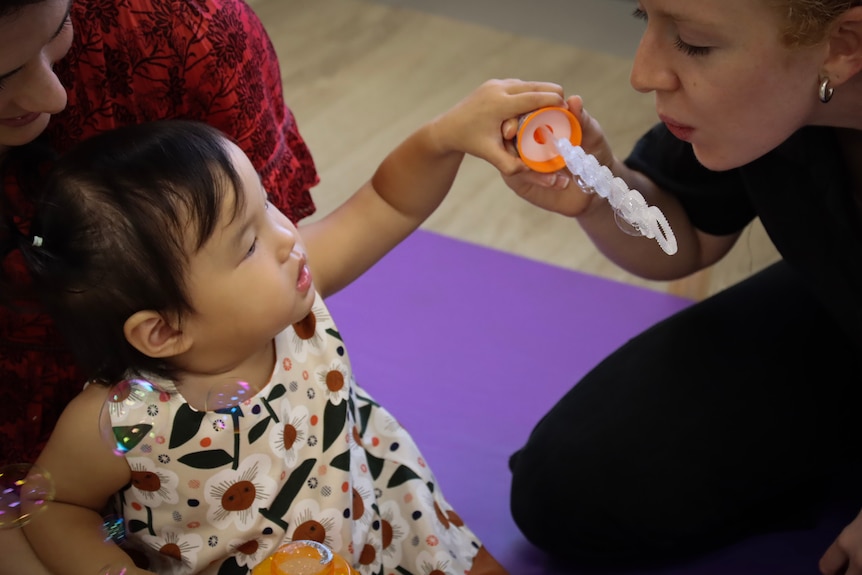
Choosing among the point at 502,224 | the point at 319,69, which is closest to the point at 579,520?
the point at 502,224

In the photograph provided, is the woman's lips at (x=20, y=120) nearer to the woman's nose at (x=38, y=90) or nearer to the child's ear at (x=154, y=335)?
the woman's nose at (x=38, y=90)

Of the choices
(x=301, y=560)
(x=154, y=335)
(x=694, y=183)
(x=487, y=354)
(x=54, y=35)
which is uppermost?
(x=54, y=35)

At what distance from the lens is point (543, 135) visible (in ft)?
3.26

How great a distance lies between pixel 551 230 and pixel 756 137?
986mm

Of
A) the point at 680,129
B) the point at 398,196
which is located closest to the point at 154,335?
the point at 398,196

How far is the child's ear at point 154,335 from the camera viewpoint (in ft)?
2.78

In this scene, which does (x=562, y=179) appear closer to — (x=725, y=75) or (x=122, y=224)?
(x=725, y=75)

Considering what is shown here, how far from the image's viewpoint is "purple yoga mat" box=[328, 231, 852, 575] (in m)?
1.29

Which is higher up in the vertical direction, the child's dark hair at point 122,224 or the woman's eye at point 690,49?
the woman's eye at point 690,49

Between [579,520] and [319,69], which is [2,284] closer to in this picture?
[579,520]

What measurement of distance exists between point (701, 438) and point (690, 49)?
19.8 inches

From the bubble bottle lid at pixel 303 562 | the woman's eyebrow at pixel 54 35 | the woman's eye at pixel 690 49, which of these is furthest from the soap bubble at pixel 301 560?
the woman's eye at pixel 690 49

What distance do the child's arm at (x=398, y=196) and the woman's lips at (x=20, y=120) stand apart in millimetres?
305

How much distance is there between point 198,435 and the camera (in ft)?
3.00
